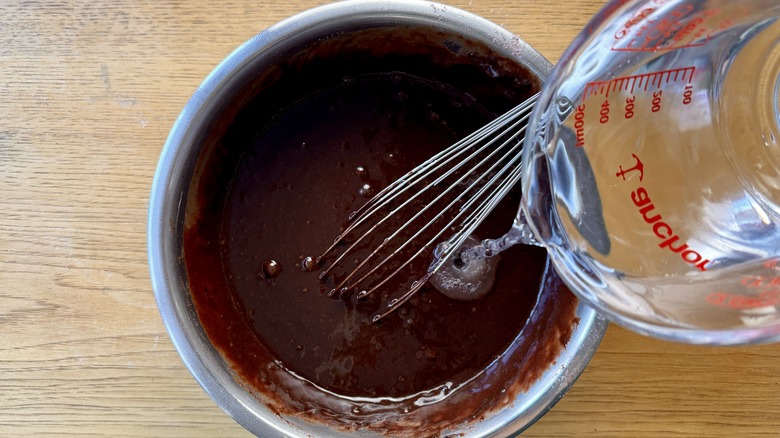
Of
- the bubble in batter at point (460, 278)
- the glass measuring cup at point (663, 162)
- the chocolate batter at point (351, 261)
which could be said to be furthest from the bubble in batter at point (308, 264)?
the glass measuring cup at point (663, 162)

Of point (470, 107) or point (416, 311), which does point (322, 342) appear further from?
point (470, 107)

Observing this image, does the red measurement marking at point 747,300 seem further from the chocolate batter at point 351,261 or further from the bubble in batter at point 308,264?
the bubble in batter at point 308,264

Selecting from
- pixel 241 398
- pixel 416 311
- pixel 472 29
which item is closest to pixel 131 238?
pixel 241 398

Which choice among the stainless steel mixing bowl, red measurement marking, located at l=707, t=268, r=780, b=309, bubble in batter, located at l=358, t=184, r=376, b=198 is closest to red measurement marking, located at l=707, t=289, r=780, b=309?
red measurement marking, located at l=707, t=268, r=780, b=309

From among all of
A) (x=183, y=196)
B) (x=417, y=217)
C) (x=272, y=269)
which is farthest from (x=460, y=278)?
(x=183, y=196)


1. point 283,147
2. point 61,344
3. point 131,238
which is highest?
point 283,147

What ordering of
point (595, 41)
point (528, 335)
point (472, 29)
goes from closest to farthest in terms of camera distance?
1. point (595, 41)
2. point (472, 29)
3. point (528, 335)

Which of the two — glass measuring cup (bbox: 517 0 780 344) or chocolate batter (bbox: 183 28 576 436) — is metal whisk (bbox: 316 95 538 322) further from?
glass measuring cup (bbox: 517 0 780 344)

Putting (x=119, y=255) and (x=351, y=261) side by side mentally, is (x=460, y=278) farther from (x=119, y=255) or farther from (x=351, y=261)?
(x=119, y=255)
